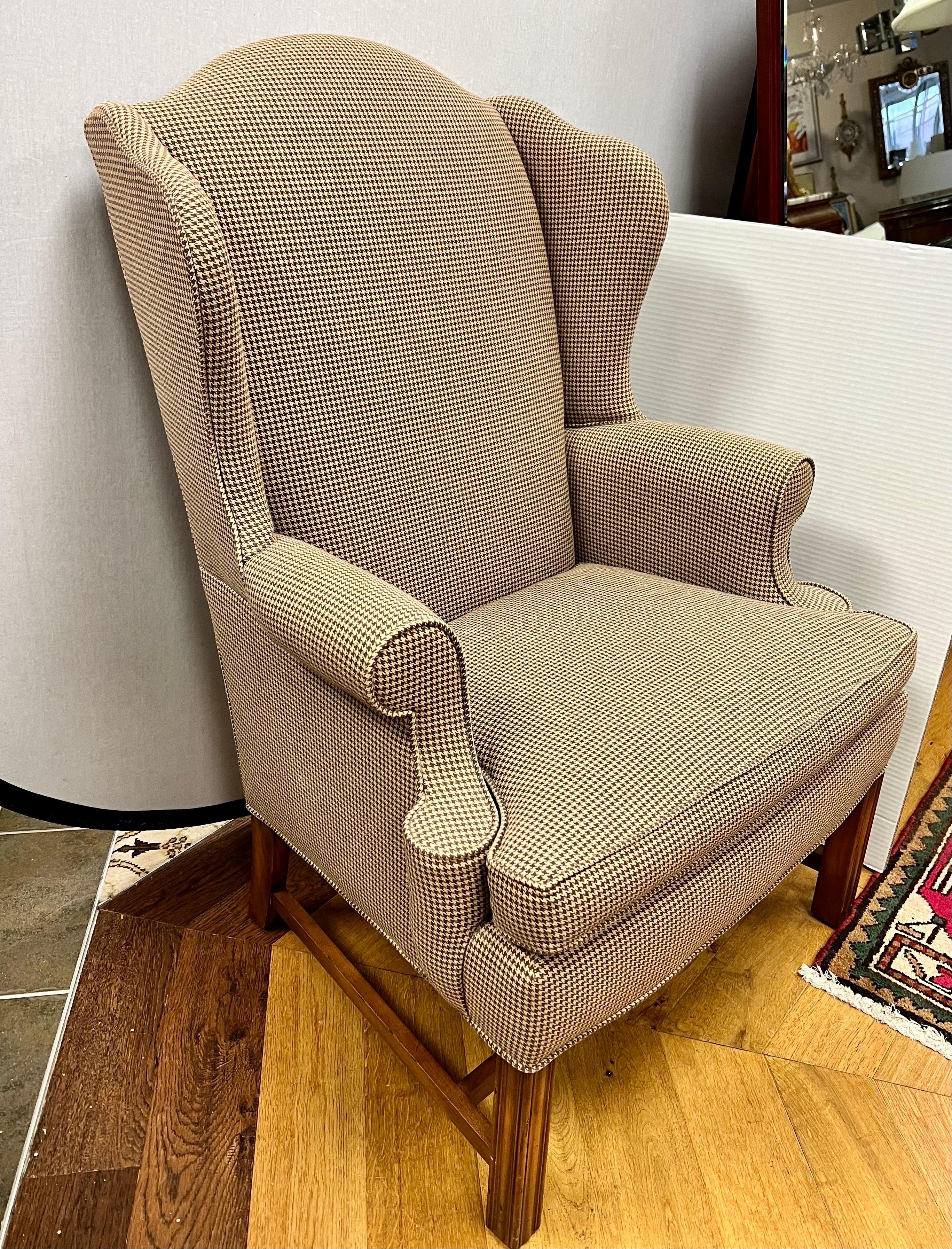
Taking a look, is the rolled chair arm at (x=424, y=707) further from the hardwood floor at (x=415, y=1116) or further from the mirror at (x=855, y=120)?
the mirror at (x=855, y=120)

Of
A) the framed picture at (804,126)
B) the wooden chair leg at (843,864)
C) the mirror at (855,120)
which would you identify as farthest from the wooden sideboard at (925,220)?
the wooden chair leg at (843,864)

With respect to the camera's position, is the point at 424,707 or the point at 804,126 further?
the point at 804,126

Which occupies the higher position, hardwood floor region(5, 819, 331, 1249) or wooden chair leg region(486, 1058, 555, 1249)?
wooden chair leg region(486, 1058, 555, 1249)

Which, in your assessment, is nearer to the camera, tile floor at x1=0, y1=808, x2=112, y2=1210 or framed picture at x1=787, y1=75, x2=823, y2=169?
tile floor at x1=0, y1=808, x2=112, y2=1210

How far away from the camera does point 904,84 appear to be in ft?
5.18

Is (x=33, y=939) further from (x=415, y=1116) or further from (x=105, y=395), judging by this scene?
(x=105, y=395)

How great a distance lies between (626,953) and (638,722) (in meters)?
0.21

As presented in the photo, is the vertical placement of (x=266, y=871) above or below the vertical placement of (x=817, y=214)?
below

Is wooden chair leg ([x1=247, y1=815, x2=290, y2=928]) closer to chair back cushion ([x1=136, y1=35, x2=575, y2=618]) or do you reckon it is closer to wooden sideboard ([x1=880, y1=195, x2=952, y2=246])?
chair back cushion ([x1=136, y1=35, x2=575, y2=618])

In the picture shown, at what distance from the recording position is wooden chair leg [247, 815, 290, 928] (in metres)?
1.25

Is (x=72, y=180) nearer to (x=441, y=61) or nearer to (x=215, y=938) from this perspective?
(x=441, y=61)

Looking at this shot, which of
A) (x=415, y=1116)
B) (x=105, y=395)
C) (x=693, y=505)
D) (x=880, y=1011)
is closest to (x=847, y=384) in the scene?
(x=693, y=505)

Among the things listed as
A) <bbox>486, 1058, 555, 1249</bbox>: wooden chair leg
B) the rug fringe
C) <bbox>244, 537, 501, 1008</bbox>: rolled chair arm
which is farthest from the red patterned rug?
<bbox>244, 537, 501, 1008</bbox>: rolled chair arm

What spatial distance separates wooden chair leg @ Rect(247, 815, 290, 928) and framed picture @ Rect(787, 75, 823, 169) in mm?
1363
